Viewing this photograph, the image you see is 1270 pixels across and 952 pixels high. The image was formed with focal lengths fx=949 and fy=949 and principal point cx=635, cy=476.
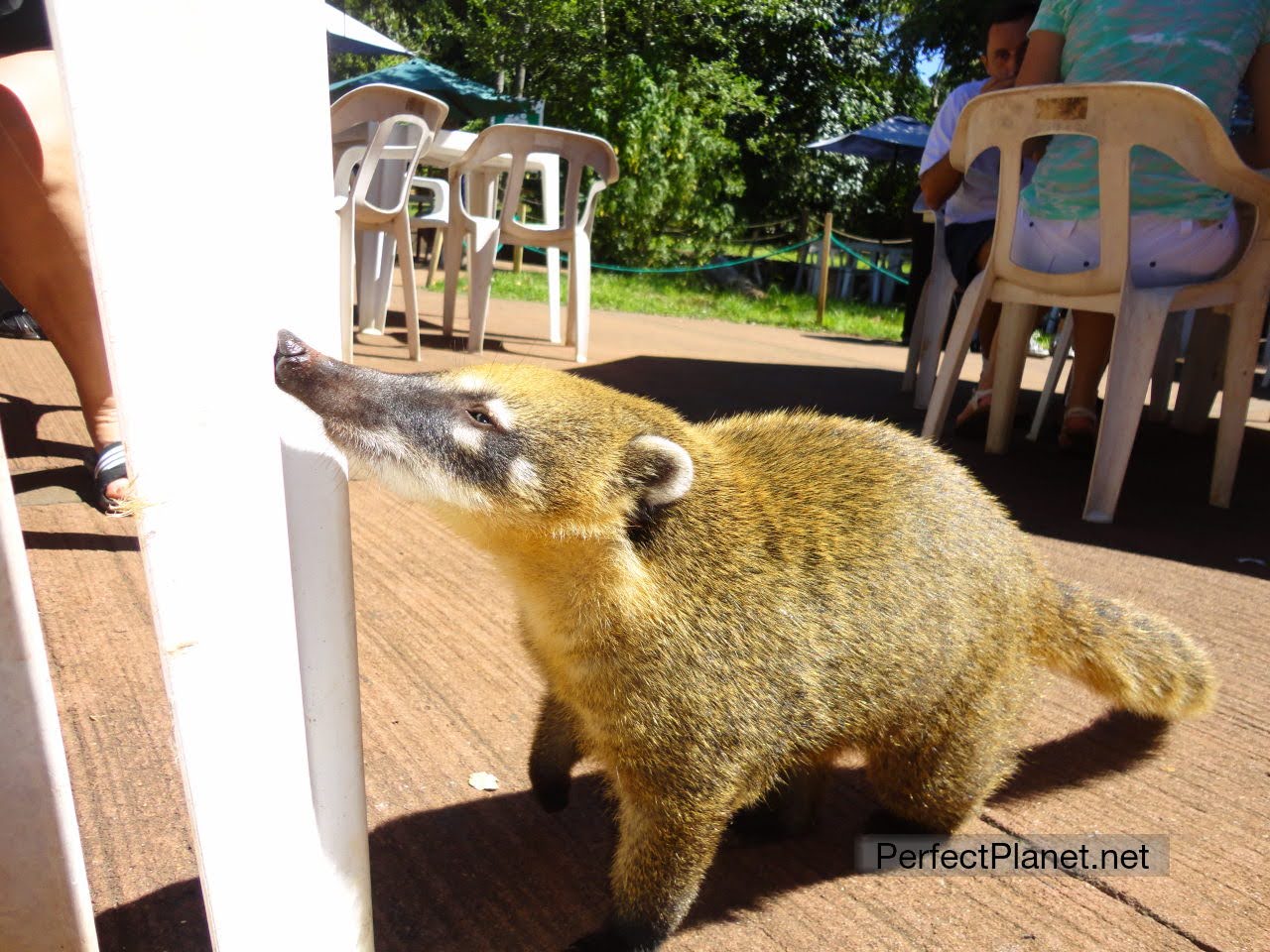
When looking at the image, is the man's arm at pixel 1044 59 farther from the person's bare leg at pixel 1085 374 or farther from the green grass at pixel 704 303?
the green grass at pixel 704 303

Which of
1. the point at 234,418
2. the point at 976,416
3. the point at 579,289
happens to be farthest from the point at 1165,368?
the point at 234,418

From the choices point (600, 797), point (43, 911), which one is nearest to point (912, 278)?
point (600, 797)

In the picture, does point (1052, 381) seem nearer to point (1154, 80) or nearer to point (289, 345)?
point (1154, 80)

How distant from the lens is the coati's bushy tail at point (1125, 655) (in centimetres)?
213

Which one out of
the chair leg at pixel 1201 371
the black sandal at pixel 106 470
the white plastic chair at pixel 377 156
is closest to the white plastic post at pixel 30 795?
the black sandal at pixel 106 470

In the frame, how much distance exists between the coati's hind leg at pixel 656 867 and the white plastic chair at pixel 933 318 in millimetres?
4583

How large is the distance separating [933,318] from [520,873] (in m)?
4.91

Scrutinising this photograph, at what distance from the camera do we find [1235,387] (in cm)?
413

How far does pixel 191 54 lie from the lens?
1028 mm

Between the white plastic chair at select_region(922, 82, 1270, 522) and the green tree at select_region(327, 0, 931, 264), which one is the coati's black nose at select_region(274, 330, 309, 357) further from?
the green tree at select_region(327, 0, 931, 264)

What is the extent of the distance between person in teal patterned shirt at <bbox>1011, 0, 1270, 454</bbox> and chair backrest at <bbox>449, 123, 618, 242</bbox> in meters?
3.19

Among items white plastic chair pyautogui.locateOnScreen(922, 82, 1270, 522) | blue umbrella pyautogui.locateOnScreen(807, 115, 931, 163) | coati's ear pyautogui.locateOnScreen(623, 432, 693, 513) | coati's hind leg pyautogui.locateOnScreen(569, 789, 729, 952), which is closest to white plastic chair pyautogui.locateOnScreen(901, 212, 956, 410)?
white plastic chair pyautogui.locateOnScreen(922, 82, 1270, 522)

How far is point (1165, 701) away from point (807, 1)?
74.7 ft

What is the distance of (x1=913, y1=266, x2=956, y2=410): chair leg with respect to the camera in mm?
5688
